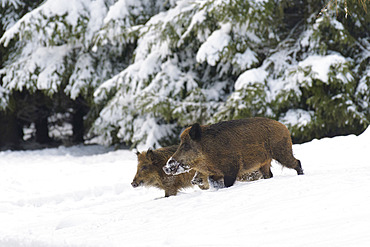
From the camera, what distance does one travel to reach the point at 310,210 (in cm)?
432

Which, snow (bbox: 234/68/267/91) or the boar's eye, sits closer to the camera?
the boar's eye

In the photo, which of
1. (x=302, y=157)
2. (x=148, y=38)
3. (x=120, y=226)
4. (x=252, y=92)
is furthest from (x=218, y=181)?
(x=148, y=38)

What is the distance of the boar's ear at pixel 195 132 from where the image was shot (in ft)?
20.1

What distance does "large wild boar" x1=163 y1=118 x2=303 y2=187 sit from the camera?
20.2 feet

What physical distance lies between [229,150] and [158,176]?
4.70 feet

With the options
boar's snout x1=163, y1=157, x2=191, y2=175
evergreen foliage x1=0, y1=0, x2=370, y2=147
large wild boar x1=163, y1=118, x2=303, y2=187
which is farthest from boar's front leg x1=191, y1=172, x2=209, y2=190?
evergreen foliage x1=0, y1=0, x2=370, y2=147

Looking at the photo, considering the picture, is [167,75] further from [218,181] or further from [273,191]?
[273,191]

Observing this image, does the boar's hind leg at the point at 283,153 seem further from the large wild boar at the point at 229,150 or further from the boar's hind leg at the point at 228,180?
the boar's hind leg at the point at 228,180

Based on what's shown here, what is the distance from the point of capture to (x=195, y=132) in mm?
6141

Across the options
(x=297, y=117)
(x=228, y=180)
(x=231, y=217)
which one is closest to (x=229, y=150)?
(x=228, y=180)

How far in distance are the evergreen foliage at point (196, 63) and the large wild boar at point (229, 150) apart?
5.69 m

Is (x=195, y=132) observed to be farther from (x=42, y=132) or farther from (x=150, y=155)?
(x=42, y=132)

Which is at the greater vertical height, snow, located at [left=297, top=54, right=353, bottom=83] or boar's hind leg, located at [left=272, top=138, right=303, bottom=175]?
boar's hind leg, located at [left=272, top=138, right=303, bottom=175]

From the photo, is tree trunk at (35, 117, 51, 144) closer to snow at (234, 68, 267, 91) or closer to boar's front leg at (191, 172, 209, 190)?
snow at (234, 68, 267, 91)
